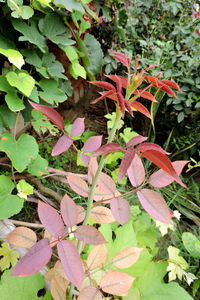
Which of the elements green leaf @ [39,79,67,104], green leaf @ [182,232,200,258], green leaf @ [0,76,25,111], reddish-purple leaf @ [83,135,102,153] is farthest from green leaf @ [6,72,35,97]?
green leaf @ [182,232,200,258]

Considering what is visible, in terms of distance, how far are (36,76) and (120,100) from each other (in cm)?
92

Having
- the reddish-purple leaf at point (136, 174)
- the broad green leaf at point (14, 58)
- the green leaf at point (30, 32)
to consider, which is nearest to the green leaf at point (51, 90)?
the green leaf at point (30, 32)

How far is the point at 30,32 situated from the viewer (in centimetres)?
97

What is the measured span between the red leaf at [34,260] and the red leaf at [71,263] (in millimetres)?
23

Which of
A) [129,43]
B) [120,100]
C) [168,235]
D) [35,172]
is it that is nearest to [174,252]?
[168,235]

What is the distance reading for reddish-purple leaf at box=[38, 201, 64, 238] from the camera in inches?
16.9

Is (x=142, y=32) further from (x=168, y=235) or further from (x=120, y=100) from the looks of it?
(x=120, y=100)

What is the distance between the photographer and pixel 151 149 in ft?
1.18

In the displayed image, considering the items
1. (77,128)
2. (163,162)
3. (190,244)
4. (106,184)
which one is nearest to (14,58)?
(77,128)

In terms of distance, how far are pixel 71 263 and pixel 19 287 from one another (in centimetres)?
41

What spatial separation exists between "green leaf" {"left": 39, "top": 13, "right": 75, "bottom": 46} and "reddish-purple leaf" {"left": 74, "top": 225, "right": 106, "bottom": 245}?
868 millimetres

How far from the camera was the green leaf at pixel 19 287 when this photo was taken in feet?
2.20

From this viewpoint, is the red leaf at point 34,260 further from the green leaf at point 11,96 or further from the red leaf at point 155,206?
the green leaf at point 11,96

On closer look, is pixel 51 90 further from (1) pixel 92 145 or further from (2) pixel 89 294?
(2) pixel 89 294
